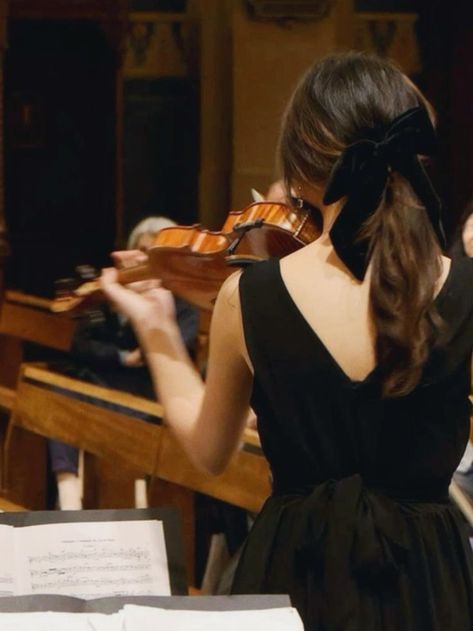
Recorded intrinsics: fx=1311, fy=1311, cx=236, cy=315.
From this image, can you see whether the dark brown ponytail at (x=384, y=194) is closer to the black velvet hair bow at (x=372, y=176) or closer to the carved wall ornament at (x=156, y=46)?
the black velvet hair bow at (x=372, y=176)

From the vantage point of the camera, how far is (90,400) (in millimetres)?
3992

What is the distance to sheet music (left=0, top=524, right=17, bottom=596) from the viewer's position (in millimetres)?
1837

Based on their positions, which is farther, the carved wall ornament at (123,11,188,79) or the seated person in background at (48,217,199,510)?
the carved wall ornament at (123,11,188,79)

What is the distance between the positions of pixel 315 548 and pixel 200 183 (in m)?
6.83

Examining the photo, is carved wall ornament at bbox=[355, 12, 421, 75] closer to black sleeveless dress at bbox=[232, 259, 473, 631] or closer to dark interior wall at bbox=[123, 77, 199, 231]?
dark interior wall at bbox=[123, 77, 199, 231]

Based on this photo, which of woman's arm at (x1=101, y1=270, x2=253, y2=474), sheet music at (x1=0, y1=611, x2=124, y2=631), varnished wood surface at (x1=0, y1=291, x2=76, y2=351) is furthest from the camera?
varnished wood surface at (x1=0, y1=291, x2=76, y2=351)

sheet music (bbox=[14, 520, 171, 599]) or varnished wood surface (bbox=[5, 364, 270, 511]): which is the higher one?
sheet music (bbox=[14, 520, 171, 599])

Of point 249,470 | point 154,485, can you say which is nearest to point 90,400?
point 154,485

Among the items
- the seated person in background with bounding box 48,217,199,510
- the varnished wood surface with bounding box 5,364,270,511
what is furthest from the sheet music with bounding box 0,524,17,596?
Result: the seated person in background with bounding box 48,217,199,510

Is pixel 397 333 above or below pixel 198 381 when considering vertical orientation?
above

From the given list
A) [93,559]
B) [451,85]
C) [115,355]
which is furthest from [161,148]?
[93,559]

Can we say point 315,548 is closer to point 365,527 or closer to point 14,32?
point 365,527

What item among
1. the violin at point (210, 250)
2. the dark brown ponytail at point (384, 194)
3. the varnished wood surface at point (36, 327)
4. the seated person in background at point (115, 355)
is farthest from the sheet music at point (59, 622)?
the varnished wood surface at point (36, 327)

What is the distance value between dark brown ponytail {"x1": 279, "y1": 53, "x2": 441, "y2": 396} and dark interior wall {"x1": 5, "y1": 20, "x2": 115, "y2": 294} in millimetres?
7071
